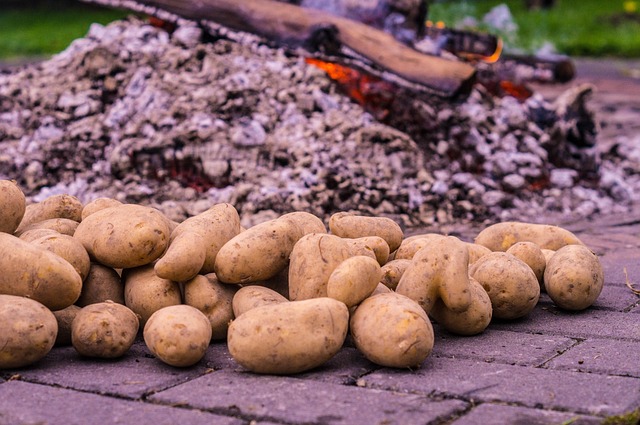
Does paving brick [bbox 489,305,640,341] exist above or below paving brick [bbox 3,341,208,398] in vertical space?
above

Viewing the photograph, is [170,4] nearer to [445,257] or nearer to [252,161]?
[252,161]

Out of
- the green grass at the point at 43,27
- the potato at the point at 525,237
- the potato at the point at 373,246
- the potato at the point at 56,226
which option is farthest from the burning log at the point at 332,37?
the green grass at the point at 43,27

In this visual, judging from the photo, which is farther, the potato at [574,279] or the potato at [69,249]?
the potato at [574,279]

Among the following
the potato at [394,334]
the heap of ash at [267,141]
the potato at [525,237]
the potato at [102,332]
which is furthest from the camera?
the heap of ash at [267,141]

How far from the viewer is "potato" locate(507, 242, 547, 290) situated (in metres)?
3.58

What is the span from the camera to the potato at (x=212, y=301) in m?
3.06

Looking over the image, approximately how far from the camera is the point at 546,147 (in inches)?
242

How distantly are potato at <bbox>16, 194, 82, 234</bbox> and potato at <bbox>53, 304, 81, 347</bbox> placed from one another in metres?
0.60

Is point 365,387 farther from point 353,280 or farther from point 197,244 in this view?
point 197,244

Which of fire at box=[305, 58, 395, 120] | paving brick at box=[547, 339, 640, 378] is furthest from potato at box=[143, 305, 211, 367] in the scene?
fire at box=[305, 58, 395, 120]

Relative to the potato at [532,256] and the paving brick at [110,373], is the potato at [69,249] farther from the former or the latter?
the potato at [532,256]

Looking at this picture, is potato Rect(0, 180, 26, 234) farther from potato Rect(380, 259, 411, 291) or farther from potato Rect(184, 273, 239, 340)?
potato Rect(380, 259, 411, 291)

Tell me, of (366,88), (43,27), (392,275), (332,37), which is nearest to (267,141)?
(366,88)

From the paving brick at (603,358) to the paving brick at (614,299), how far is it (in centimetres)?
54
